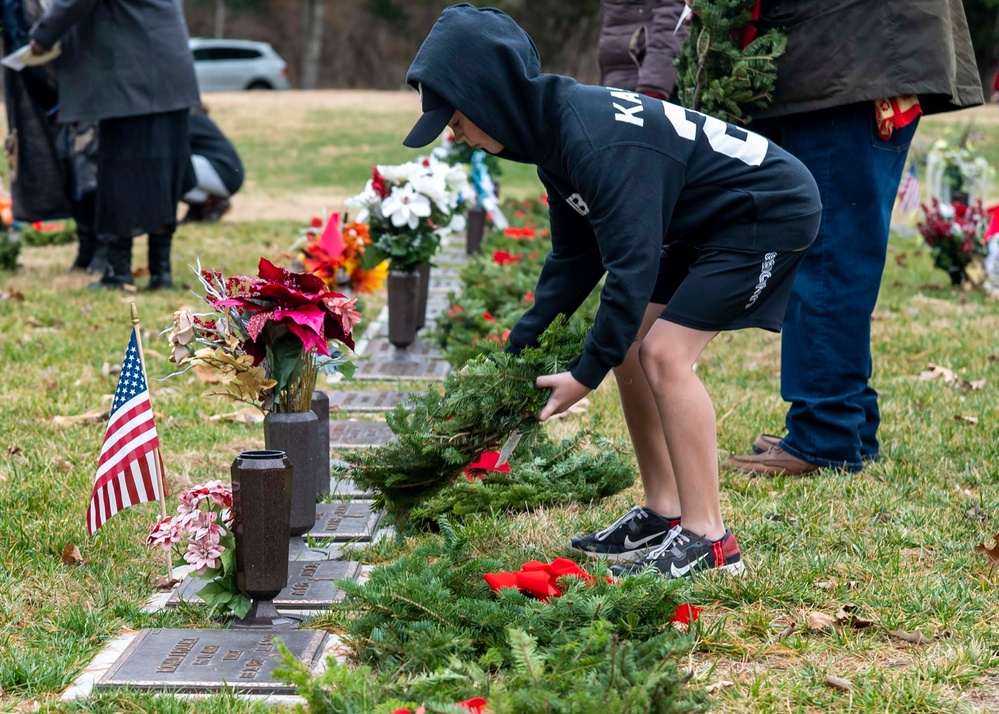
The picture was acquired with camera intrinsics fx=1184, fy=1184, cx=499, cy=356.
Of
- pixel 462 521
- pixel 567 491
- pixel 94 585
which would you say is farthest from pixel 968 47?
pixel 94 585

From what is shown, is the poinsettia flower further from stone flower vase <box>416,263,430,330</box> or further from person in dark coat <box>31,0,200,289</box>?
person in dark coat <box>31,0,200,289</box>

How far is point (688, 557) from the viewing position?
10.2ft

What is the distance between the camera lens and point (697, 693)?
91.0 inches

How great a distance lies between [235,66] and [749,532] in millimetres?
30708

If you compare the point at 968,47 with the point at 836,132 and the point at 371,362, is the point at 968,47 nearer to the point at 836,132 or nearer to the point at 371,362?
the point at 836,132

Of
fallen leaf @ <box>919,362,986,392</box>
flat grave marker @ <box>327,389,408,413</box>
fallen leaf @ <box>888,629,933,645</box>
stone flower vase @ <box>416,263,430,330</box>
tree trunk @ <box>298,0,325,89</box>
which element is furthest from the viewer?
tree trunk @ <box>298,0,325,89</box>

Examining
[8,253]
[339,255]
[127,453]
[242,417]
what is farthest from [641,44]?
[8,253]

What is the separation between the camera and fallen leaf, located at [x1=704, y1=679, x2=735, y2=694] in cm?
253

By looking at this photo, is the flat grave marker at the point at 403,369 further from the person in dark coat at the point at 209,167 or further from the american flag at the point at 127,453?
the person in dark coat at the point at 209,167

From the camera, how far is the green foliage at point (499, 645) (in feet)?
7.41

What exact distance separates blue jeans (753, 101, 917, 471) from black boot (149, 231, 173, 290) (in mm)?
4705

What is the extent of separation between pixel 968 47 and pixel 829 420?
55.5 inches

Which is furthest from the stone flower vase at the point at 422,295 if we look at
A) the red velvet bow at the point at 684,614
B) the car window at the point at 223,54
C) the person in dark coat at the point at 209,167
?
the car window at the point at 223,54

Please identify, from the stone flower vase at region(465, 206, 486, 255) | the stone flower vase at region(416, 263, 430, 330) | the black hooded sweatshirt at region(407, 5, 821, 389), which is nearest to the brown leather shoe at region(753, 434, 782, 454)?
the black hooded sweatshirt at region(407, 5, 821, 389)
